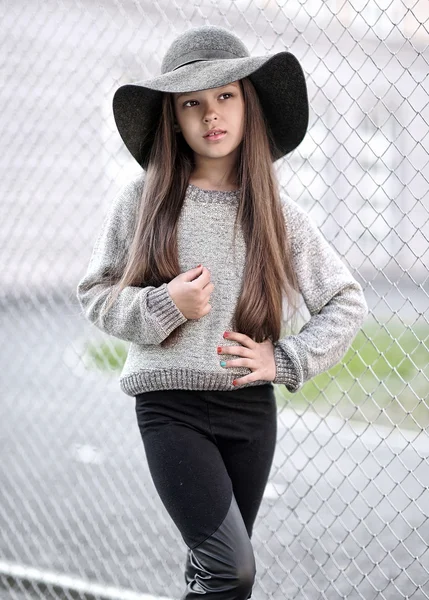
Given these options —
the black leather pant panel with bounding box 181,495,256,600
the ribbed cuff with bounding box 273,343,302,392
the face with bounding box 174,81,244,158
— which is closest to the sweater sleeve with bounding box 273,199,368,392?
the ribbed cuff with bounding box 273,343,302,392

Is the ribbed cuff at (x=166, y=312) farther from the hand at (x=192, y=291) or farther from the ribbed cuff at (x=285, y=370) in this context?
the ribbed cuff at (x=285, y=370)

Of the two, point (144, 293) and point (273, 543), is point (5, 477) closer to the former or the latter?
point (273, 543)

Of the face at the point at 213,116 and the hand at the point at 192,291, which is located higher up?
the face at the point at 213,116

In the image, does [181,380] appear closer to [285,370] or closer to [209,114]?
[285,370]

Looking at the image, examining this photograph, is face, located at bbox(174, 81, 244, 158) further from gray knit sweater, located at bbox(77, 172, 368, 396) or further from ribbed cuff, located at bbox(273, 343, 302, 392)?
ribbed cuff, located at bbox(273, 343, 302, 392)

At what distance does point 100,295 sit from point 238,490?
0.55 meters

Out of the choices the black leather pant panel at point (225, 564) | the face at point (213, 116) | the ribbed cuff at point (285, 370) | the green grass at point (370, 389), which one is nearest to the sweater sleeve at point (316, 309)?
the ribbed cuff at point (285, 370)

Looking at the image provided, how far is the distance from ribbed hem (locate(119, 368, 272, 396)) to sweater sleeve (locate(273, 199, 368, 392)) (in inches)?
4.5

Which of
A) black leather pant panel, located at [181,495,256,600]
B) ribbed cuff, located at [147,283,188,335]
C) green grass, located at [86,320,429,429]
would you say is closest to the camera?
black leather pant panel, located at [181,495,256,600]

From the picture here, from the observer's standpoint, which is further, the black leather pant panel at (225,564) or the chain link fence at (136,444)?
the chain link fence at (136,444)

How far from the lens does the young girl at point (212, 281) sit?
73.9 inches

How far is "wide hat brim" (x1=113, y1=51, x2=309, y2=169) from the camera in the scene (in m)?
1.86

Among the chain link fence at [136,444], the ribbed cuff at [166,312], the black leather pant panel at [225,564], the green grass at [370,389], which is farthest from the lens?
the green grass at [370,389]

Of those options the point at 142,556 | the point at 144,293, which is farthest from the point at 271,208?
the point at 142,556
